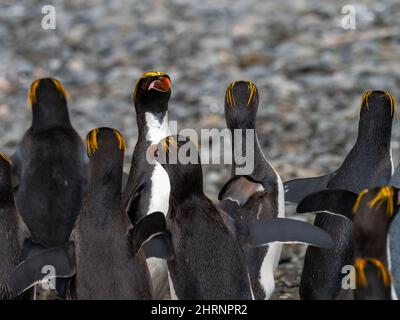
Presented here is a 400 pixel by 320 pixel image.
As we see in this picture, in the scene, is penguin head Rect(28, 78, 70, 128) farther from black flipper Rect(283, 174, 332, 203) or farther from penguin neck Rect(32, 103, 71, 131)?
black flipper Rect(283, 174, 332, 203)

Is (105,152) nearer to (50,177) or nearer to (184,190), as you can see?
(184,190)

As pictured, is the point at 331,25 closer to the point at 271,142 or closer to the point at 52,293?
the point at 271,142

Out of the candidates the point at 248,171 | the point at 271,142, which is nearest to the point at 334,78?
the point at 271,142

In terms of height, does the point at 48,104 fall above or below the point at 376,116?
above

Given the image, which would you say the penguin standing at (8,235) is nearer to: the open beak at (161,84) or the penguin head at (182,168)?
the penguin head at (182,168)

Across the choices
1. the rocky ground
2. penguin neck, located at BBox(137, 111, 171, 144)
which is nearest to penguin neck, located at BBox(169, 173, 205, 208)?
penguin neck, located at BBox(137, 111, 171, 144)

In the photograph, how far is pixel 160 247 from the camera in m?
4.07

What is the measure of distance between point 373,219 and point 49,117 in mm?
2480

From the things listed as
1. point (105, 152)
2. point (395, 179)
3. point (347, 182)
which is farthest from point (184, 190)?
point (395, 179)

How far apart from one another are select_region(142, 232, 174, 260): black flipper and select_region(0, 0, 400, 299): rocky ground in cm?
271

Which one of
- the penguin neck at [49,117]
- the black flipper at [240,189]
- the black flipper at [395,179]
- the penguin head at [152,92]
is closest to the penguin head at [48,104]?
the penguin neck at [49,117]

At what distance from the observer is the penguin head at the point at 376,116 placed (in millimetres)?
4746
